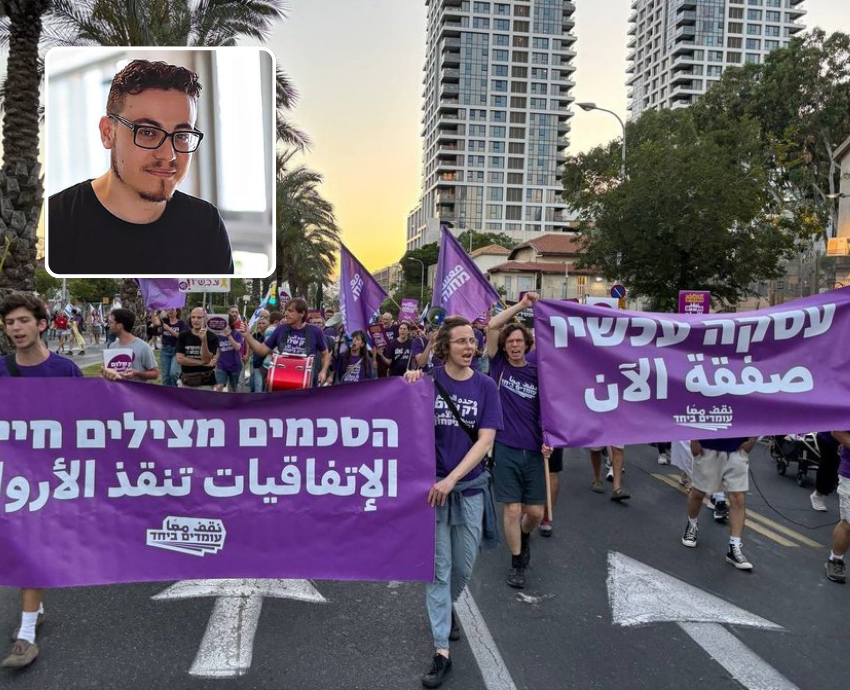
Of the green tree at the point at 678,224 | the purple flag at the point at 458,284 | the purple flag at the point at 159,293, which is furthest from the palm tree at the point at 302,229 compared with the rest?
the purple flag at the point at 458,284

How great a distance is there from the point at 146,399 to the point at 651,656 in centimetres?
314

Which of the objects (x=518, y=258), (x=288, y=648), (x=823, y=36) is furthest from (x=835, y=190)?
(x=518, y=258)

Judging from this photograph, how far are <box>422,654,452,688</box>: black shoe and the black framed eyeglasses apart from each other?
2797 mm

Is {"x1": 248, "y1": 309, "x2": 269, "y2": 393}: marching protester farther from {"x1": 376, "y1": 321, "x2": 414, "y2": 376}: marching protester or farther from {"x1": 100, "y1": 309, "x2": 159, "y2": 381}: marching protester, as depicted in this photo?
{"x1": 100, "y1": 309, "x2": 159, "y2": 381}: marching protester

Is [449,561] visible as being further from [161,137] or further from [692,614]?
[161,137]

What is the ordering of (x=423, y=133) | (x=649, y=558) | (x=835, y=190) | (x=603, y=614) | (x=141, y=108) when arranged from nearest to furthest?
(x=141, y=108) → (x=603, y=614) → (x=649, y=558) → (x=835, y=190) → (x=423, y=133)

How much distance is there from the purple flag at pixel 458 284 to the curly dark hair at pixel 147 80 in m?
4.63

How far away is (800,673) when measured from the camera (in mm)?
3646

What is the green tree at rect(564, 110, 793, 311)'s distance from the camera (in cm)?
2052

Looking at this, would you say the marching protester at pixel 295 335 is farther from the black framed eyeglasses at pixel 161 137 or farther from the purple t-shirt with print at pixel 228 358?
the black framed eyeglasses at pixel 161 137

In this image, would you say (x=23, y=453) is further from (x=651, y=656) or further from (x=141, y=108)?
(x=651, y=656)

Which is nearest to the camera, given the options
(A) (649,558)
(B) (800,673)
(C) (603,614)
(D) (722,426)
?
(B) (800,673)

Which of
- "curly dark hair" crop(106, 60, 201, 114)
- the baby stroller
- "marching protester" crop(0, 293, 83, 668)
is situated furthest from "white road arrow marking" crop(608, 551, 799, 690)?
the baby stroller

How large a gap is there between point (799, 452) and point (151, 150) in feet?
26.0
